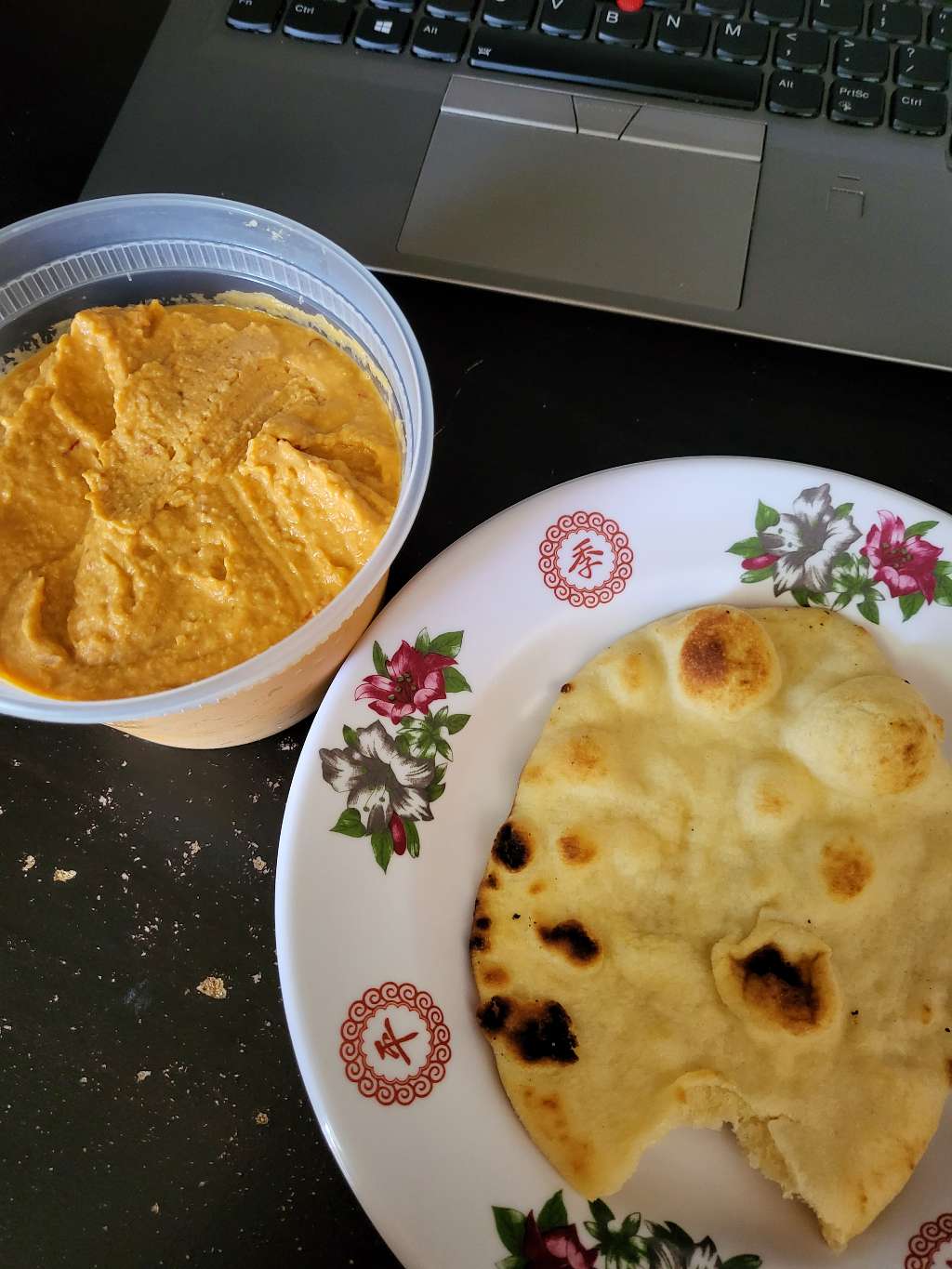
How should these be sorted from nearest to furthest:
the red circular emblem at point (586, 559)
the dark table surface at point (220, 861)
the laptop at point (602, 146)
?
the dark table surface at point (220, 861) → the red circular emblem at point (586, 559) → the laptop at point (602, 146)

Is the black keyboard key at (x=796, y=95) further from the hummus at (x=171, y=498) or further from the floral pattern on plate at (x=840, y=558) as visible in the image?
the hummus at (x=171, y=498)

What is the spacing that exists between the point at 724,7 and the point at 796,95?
18cm

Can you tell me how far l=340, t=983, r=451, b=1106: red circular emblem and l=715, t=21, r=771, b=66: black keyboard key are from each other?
1.39 meters

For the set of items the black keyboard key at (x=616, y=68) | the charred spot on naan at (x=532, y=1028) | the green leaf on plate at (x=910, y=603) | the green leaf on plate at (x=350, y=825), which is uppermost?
the black keyboard key at (x=616, y=68)

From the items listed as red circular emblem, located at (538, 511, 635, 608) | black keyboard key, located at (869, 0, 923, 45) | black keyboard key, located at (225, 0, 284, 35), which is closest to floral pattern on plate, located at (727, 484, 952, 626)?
red circular emblem, located at (538, 511, 635, 608)

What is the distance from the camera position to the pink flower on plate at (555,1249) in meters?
0.85

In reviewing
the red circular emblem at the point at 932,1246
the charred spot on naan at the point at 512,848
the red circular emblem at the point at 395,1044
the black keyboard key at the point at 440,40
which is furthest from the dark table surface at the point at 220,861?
the red circular emblem at the point at 932,1246

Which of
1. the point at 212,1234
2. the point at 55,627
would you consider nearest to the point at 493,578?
the point at 55,627

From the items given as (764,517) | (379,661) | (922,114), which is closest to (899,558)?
(764,517)

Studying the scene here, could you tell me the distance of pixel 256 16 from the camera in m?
1.51

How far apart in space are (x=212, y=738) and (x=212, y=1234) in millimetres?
497

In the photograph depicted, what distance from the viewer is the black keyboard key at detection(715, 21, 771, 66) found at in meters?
1.45

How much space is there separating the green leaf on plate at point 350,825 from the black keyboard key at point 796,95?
1210 mm

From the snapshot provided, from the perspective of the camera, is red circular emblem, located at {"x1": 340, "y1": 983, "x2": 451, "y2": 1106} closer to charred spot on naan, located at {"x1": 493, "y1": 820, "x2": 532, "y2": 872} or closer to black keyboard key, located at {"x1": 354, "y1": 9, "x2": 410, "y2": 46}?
charred spot on naan, located at {"x1": 493, "y1": 820, "x2": 532, "y2": 872}
